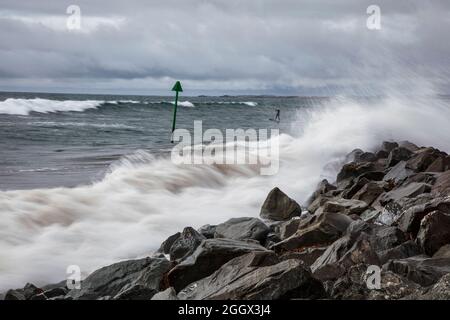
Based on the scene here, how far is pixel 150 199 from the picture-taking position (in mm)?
11391

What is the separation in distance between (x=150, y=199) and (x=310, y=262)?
5.92 m

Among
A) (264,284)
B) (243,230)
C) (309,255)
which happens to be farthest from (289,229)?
(264,284)

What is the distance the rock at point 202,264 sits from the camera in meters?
5.52

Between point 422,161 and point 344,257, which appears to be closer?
point 344,257

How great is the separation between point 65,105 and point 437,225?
147ft

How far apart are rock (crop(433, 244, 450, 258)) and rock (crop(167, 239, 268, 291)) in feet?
5.43

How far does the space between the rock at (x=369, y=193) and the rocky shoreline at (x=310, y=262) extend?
56 cm

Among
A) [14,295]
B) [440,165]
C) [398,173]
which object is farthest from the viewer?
[398,173]

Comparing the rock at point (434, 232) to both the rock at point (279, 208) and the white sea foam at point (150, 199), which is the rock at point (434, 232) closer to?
the rock at point (279, 208)

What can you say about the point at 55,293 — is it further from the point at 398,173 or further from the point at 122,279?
the point at 398,173

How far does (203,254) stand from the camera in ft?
18.3

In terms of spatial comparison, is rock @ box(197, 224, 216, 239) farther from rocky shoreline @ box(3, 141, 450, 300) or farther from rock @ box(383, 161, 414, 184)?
rock @ box(383, 161, 414, 184)

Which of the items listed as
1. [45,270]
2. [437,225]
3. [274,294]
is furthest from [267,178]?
[274,294]
